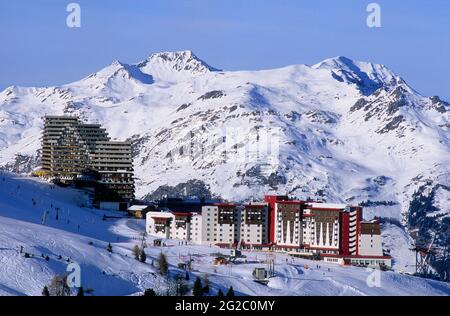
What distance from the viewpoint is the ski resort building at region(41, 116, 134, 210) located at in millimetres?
171413

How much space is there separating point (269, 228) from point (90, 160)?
48.4 meters

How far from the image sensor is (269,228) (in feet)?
469

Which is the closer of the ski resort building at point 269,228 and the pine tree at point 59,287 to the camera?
the pine tree at point 59,287

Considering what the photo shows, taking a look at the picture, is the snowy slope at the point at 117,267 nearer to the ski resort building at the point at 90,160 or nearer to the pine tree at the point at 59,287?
the pine tree at the point at 59,287

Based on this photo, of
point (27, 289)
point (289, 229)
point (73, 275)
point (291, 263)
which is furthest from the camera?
point (289, 229)

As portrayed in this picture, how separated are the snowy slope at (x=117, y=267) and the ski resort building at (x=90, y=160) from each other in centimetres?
3526

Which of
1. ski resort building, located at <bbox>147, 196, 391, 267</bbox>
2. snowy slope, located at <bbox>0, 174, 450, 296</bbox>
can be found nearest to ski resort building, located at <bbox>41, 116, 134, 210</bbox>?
ski resort building, located at <bbox>147, 196, 391, 267</bbox>

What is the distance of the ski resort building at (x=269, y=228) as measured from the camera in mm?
140875

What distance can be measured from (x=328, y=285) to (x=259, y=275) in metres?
6.19

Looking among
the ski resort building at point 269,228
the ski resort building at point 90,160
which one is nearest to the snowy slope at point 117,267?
the ski resort building at point 269,228

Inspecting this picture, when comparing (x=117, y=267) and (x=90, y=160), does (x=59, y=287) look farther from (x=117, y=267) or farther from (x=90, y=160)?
(x=90, y=160)
